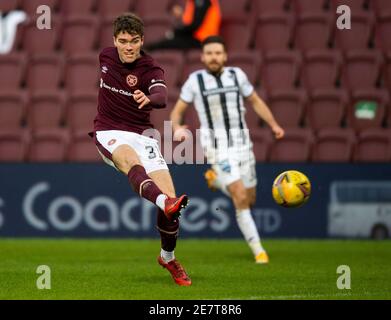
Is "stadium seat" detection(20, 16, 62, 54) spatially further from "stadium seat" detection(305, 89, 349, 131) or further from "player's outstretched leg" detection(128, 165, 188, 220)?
"player's outstretched leg" detection(128, 165, 188, 220)

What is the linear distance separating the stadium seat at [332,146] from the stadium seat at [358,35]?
206cm

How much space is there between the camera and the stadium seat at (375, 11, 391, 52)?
51.8ft

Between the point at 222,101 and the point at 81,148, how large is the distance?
3773 millimetres

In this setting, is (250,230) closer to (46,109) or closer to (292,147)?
(292,147)

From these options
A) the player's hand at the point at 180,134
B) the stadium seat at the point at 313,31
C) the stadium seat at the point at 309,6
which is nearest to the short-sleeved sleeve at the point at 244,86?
the player's hand at the point at 180,134

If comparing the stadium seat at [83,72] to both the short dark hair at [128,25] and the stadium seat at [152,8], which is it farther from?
the short dark hair at [128,25]

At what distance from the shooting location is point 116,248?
486 inches

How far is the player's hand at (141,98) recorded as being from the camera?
7.71 m

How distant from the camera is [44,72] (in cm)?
1534

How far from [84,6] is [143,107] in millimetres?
8869

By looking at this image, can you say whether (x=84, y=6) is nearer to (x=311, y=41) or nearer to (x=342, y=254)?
(x=311, y=41)

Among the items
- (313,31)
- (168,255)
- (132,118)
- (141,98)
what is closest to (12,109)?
(313,31)
